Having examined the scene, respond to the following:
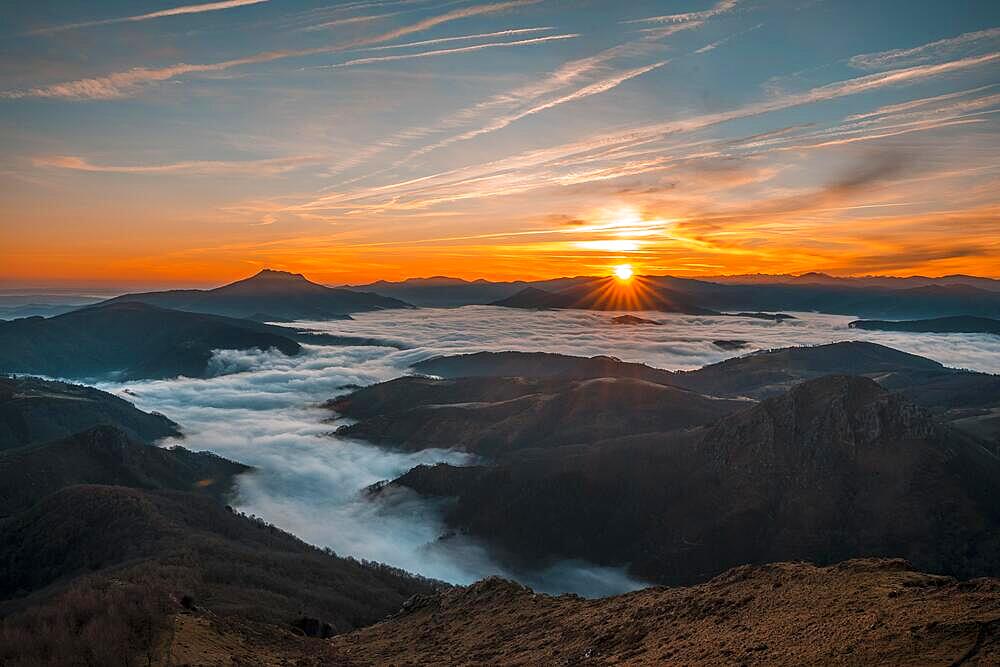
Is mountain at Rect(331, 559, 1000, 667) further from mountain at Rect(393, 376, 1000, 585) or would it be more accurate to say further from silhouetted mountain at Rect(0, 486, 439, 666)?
mountain at Rect(393, 376, 1000, 585)

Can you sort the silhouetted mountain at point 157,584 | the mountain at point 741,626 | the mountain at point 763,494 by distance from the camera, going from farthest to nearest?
the mountain at point 763,494 → the silhouetted mountain at point 157,584 → the mountain at point 741,626

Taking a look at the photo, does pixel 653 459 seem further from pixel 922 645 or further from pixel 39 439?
pixel 39 439

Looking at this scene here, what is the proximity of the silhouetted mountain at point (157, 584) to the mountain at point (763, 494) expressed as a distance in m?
61.7

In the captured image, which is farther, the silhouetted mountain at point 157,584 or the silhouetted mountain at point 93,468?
the silhouetted mountain at point 93,468

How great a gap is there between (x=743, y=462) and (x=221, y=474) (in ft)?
521

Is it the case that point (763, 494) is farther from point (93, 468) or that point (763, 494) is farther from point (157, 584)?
point (93, 468)

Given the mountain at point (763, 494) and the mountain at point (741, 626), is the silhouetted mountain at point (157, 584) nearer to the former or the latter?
the mountain at point (741, 626)

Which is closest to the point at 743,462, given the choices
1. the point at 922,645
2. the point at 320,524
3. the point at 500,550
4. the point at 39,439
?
the point at 500,550

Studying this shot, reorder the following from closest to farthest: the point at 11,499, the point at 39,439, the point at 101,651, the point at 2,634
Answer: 1. the point at 101,651
2. the point at 2,634
3. the point at 11,499
4. the point at 39,439

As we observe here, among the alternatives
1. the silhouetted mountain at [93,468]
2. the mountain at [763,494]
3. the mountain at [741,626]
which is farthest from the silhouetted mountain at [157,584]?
the mountain at [763,494]

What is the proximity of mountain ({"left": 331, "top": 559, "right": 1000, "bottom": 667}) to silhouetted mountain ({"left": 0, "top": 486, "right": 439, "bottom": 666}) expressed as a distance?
30.9 feet

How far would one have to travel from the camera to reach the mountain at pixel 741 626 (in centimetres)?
2052

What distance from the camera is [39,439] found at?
187625mm

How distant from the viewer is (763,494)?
157875mm
